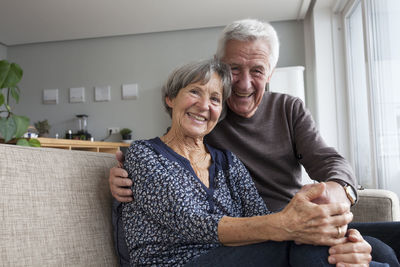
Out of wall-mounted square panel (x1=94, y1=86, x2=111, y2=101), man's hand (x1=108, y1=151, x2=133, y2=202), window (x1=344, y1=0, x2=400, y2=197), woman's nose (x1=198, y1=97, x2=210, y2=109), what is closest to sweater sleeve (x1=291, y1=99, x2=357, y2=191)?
woman's nose (x1=198, y1=97, x2=210, y2=109)

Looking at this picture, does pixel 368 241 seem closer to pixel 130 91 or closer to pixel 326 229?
pixel 326 229

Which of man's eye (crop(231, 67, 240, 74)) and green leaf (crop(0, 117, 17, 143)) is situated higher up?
man's eye (crop(231, 67, 240, 74))

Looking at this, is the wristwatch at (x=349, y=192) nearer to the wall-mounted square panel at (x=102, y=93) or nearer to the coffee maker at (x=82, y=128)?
the coffee maker at (x=82, y=128)

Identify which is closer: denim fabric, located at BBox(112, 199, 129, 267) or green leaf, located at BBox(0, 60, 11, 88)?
denim fabric, located at BBox(112, 199, 129, 267)

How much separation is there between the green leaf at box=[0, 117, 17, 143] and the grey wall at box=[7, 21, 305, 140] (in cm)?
321

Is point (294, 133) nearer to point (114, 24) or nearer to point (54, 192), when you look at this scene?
point (54, 192)

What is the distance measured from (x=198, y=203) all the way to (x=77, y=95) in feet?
16.1

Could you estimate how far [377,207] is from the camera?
60.6 inches

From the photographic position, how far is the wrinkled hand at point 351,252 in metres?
0.91

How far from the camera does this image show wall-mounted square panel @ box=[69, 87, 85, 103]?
5602 mm

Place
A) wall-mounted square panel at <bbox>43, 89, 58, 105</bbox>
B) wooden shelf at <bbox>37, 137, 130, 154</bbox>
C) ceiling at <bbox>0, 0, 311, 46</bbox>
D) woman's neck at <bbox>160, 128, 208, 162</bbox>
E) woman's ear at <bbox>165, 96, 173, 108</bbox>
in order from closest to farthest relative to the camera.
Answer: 1. woman's neck at <bbox>160, 128, 208, 162</bbox>
2. woman's ear at <bbox>165, 96, 173, 108</bbox>
3. wooden shelf at <bbox>37, 137, 130, 154</bbox>
4. ceiling at <bbox>0, 0, 311, 46</bbox>
5. wall-mounted square panel at <bbox>43, 89, 58, 105</bbox>

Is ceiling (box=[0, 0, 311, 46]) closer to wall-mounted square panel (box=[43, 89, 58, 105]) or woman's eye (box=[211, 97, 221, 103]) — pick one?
wall-mounted square panel (box=[43, 89, 58, 105])

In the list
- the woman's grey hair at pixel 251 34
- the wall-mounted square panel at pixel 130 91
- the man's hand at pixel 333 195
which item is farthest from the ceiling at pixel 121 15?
the man's hand at pixel 333 195

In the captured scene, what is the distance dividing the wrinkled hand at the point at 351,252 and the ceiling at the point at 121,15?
3791 millimetres
